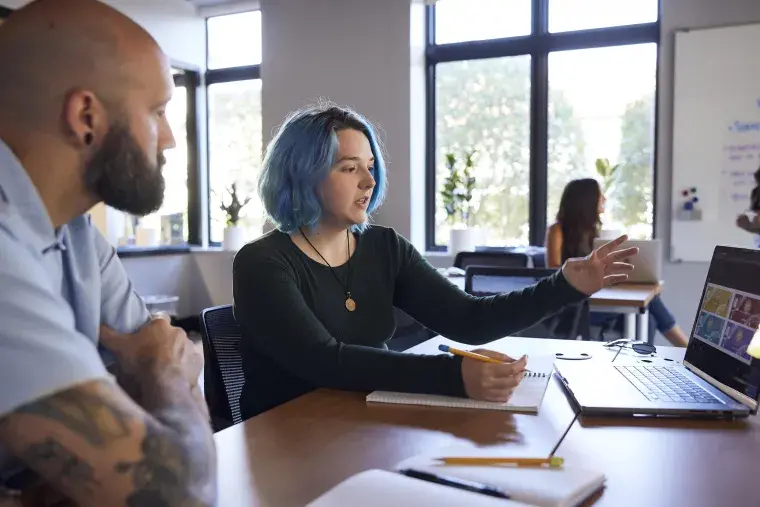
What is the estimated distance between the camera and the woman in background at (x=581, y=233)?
4.11m

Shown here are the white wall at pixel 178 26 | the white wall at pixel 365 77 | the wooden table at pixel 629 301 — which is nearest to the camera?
the wooden table at pixel 629 301

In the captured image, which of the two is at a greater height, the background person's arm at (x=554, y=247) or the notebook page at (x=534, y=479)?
the background person's arm at (x=554, y=247)

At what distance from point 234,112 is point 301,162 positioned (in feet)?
16.8

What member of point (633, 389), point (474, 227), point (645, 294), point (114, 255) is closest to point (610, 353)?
point (633, 389)

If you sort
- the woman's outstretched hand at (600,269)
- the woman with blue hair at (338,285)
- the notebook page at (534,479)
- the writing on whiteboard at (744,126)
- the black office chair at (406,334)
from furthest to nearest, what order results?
1. the writing on whiteboard at (744,126)
2. the black office chair at (406,334)
3. the woman's outstretched hand at (600,269)
4. the woman with blue hair at (338,285)
5. the notebook page at (534,479)

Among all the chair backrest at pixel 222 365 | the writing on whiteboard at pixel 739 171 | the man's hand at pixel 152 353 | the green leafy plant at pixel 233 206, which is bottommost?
the chair backrest at pixel 222 365

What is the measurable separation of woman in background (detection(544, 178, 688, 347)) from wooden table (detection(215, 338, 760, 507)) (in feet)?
9.76

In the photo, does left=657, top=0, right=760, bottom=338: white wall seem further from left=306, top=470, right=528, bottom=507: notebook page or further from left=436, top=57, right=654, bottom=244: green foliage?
left=306, top=470, right=528, bottom=507: notebook page

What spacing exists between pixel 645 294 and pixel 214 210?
4.64 metres

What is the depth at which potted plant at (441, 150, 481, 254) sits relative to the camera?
17.3ft

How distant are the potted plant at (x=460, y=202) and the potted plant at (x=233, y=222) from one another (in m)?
1.97

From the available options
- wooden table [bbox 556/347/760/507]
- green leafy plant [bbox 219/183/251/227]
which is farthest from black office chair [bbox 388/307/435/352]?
green leafy plant [bbox 219/183/251/227]

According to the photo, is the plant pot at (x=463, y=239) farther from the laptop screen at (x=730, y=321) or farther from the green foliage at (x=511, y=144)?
the laptop screen at (x=730, y=321)

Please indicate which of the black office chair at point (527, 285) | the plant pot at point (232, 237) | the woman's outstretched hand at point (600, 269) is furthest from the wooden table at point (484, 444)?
the plant pot at point (232, 237)
